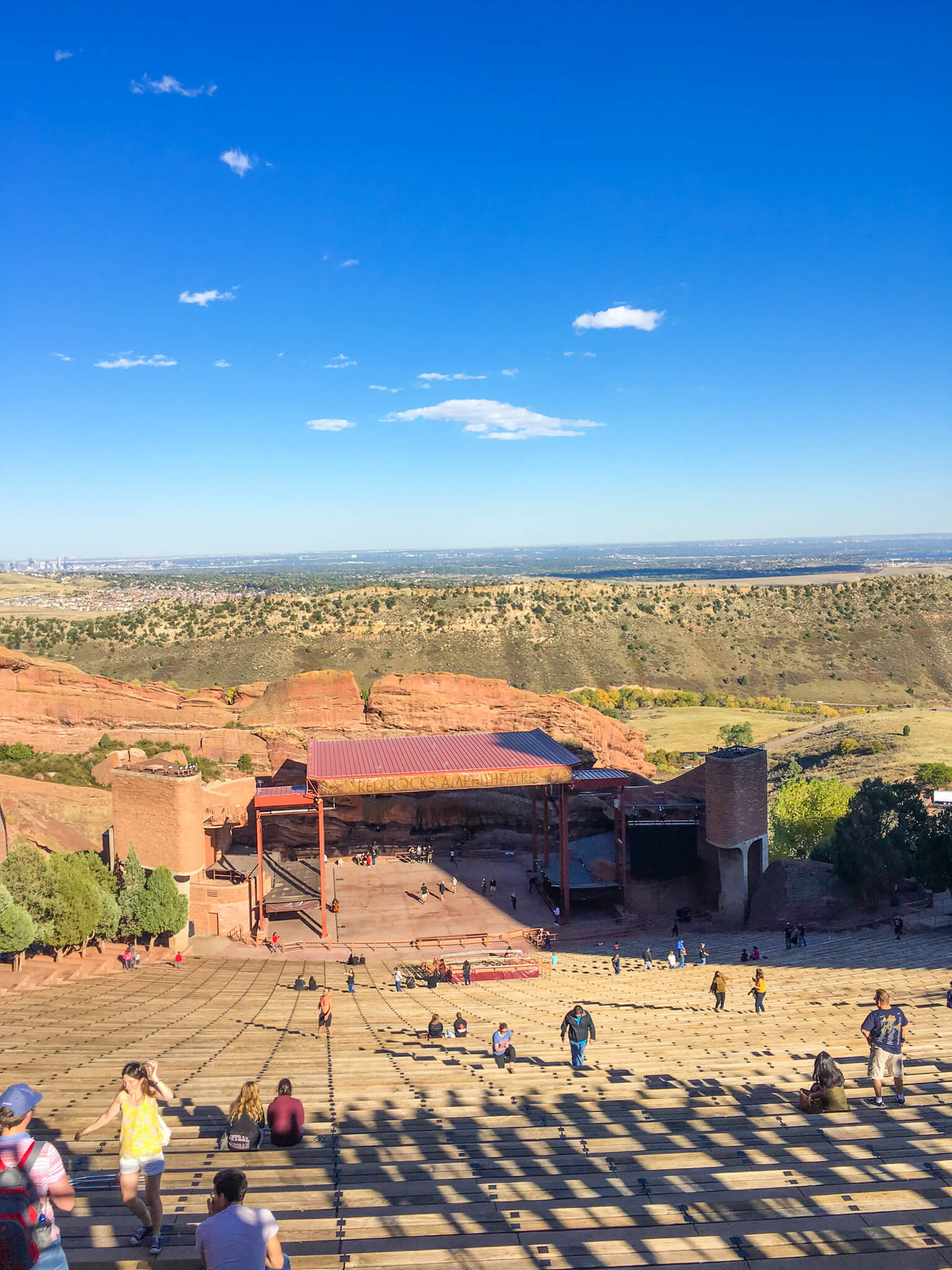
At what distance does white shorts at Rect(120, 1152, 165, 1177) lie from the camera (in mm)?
6160

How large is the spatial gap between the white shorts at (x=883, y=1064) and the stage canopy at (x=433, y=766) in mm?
18932

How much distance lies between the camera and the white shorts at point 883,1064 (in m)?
9.47

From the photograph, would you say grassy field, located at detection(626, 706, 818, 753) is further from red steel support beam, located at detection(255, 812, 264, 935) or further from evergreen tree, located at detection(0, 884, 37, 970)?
evergreen tree, located at detection(0, 884, 37, 970)

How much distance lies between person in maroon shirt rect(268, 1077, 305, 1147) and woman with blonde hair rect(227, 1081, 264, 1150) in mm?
190

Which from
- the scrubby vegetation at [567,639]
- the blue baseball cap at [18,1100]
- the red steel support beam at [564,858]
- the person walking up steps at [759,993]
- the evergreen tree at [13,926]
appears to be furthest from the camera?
the scrubby vegetation at [567,639]

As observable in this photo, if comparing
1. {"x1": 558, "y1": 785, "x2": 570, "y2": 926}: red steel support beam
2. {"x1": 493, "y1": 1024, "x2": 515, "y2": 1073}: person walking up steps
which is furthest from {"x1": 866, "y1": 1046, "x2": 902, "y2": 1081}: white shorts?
{"x1": 558, "y1": 785, "x2": 570, "y2": 926}: red steel support beam

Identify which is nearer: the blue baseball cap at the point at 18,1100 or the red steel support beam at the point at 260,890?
the blue baseball cap at the point at 18,1100

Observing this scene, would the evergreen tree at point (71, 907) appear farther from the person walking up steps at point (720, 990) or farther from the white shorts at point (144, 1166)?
the white shorts at point (144, 1166)

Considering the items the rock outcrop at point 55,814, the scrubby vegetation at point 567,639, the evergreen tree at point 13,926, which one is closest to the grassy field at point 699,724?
the scrubby vegetation at point 567,639

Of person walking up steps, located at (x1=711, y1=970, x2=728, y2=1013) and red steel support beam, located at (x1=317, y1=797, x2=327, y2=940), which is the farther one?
red steel support beam, located at (x1=317, y1=797, x2=327, y2=940)

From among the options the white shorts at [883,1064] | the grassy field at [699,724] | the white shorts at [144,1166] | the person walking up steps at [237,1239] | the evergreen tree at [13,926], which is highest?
the person walking up steps at [237,1239]

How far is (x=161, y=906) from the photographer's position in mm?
23812

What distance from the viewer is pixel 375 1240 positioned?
629cm

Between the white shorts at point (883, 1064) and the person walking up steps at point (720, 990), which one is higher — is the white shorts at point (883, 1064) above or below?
above
